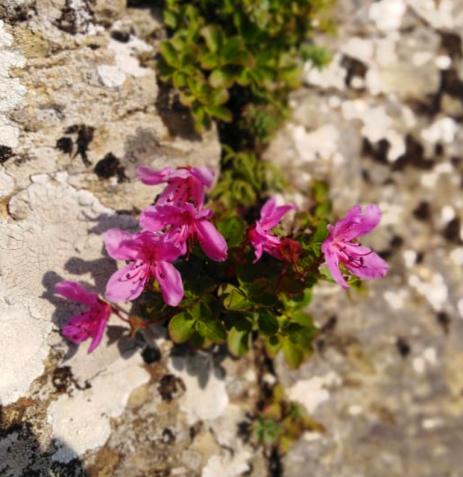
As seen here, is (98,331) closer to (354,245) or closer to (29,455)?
(29,455)

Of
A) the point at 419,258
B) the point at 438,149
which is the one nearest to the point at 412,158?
the point at 438,149

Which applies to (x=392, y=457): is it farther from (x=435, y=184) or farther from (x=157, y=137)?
(x=157, y=137)

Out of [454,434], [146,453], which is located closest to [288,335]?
[146,453]

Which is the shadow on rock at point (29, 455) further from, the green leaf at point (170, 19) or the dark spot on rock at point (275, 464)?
the green leaf at point (170, 19)

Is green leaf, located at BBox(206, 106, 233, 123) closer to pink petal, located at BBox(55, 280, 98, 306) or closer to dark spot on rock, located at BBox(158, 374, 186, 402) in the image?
pink petal, located at BBox(55, 280, 98, 306)

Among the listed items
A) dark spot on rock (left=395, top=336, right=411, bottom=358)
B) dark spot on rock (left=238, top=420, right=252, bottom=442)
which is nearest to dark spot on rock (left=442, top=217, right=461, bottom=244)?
dark spot on rock (left=395, top=336, right=411, bottom=358)

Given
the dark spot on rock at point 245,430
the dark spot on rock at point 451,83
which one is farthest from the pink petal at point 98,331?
the dark spot on rock at point 451,83
